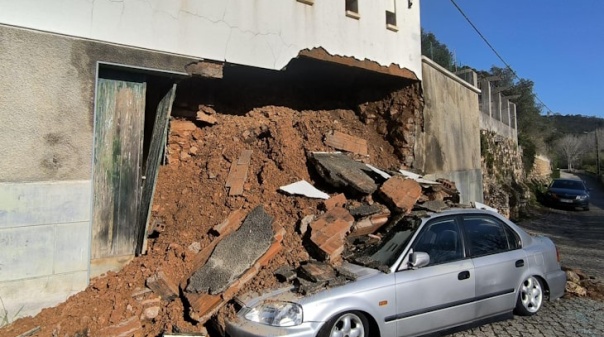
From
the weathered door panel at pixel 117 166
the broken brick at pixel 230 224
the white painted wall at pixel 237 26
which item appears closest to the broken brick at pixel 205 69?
the white painted wall at pixel 237 26

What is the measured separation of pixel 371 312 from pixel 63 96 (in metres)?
4.42

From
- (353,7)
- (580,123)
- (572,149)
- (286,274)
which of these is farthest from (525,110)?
(580,123)

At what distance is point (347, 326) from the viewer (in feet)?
12.8

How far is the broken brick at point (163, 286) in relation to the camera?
489cm

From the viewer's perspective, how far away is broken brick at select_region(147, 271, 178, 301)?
16.1 feet

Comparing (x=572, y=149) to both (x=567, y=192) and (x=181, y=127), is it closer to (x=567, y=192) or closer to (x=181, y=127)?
(x=567, y=192)

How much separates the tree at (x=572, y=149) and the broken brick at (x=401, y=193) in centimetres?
8050

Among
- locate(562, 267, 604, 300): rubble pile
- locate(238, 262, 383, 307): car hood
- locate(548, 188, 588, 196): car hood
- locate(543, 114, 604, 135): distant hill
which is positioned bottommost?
locate(562, 267, 604, 300): rubble pile

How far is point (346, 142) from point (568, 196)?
668 inches

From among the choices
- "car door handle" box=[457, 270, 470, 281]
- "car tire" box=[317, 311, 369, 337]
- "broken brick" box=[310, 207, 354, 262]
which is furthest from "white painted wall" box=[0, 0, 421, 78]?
"car door handle" box=[457, 270, 470, 281]

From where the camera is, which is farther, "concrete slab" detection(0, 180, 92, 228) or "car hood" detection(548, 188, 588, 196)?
"car hood" detection(548, 188, 588, 196)

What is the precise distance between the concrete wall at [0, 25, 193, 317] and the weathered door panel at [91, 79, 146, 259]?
299 mm

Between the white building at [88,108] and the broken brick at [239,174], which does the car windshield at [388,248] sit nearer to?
the broken brick at [239,174]

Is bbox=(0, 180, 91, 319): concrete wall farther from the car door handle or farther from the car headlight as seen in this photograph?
the car door handle
